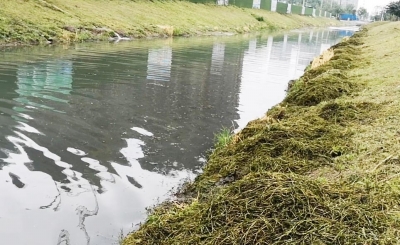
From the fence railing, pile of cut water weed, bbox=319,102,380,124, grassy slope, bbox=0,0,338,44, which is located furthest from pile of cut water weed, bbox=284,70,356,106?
the fence railing

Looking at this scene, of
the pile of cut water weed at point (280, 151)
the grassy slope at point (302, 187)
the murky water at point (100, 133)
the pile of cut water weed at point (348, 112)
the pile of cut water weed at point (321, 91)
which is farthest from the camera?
the pile of cut water weed at point (321, 91)

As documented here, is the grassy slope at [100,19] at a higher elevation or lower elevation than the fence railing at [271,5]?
lower

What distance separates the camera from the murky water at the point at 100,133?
21.7ft

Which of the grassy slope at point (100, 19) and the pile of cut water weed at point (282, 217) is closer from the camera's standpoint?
the pile of cut water weed at point (282, 217)

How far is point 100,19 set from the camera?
38312mm

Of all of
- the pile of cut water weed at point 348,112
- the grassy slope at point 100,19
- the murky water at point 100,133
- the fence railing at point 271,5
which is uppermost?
the fence railing at point 271,5

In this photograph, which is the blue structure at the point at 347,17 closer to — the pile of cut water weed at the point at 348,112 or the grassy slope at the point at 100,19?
the grassy slope at the point at 100,19

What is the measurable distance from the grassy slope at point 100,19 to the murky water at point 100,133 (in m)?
7.12

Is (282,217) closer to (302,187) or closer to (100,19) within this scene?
(302,187)

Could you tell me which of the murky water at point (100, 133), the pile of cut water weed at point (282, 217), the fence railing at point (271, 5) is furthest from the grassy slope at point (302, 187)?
the fence railing at point (271, 5)

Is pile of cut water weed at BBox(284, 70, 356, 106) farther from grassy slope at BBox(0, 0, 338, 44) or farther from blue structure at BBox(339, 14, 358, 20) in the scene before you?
blue structure at BBox(339, 14, 358, 20)

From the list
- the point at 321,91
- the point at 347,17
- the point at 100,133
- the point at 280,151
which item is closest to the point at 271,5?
the point at 347,17

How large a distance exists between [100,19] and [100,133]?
97.9 feet

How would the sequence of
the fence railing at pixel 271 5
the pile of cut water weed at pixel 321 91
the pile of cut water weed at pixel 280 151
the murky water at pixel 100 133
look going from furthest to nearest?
the fence railing at pixel 271 5 < the pile of cut water weed at pixel 321 91 < the pile of cut water weed at pixel 280 151 < the murky water at pixel 100 133
